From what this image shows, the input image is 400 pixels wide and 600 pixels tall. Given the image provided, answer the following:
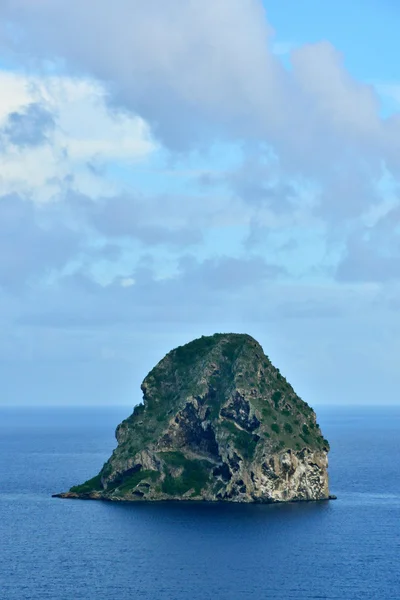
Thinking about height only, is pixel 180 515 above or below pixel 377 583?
above

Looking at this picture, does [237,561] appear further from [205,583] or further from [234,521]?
[234,521]

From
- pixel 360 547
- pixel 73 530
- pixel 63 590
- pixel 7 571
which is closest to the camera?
pixel 63 590

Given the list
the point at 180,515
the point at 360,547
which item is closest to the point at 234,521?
the point at 180,515

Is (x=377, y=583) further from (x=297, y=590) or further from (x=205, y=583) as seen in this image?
(x=205, y=583)

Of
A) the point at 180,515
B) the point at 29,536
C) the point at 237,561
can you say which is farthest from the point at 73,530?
the point at 237,561

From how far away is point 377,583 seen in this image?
145m

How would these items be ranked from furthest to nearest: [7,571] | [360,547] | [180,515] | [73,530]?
1. [180,515]
2. [73,530]
3. [360,547]
4. [7,571]

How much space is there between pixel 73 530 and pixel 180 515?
23170mm

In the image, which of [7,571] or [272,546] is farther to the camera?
[272,546]

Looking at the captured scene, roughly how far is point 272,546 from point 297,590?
1114 inches

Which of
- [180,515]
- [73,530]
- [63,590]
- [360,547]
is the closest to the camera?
[63,590]

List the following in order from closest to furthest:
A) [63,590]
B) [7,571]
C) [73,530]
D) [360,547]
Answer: [63,590], [7,571], [360,547], [73,530]

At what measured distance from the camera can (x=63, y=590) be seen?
139500 millimetres

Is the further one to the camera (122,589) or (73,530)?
(73,530)
